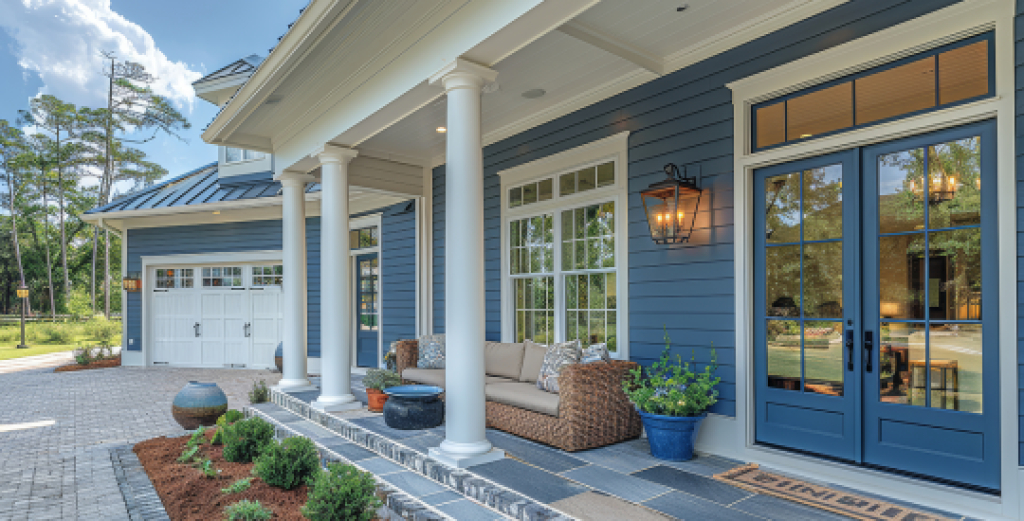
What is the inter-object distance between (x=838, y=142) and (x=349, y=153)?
4.14 meters

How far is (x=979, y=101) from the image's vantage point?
104 inches

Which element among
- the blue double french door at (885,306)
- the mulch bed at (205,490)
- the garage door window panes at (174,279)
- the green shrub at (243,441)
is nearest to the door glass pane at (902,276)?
the blue double french door at (885,306)

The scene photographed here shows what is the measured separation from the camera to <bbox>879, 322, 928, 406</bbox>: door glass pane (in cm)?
290

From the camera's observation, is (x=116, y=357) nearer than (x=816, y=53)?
No

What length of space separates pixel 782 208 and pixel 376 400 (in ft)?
12.3

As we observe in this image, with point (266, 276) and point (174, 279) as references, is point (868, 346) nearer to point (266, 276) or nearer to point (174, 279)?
point (266, 276)

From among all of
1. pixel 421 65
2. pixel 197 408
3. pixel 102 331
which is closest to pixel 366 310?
pixel 197 408

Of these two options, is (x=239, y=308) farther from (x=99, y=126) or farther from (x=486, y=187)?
(x=99, y=126)

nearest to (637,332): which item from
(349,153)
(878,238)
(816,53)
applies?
(878,238)

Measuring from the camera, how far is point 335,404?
5.12 metres

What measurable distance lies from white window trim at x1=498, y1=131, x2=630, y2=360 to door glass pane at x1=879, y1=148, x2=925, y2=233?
179 centimetres

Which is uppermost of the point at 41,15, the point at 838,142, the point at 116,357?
the point at 41,15

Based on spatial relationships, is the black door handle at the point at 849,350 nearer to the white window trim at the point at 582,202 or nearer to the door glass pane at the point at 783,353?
the door glass pane at the point at 783,353

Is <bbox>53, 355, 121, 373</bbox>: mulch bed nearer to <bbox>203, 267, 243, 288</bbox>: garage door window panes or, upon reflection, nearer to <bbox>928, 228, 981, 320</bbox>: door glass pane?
<bbox>203, 267, 243, 288</bbox>: garage door window panes
